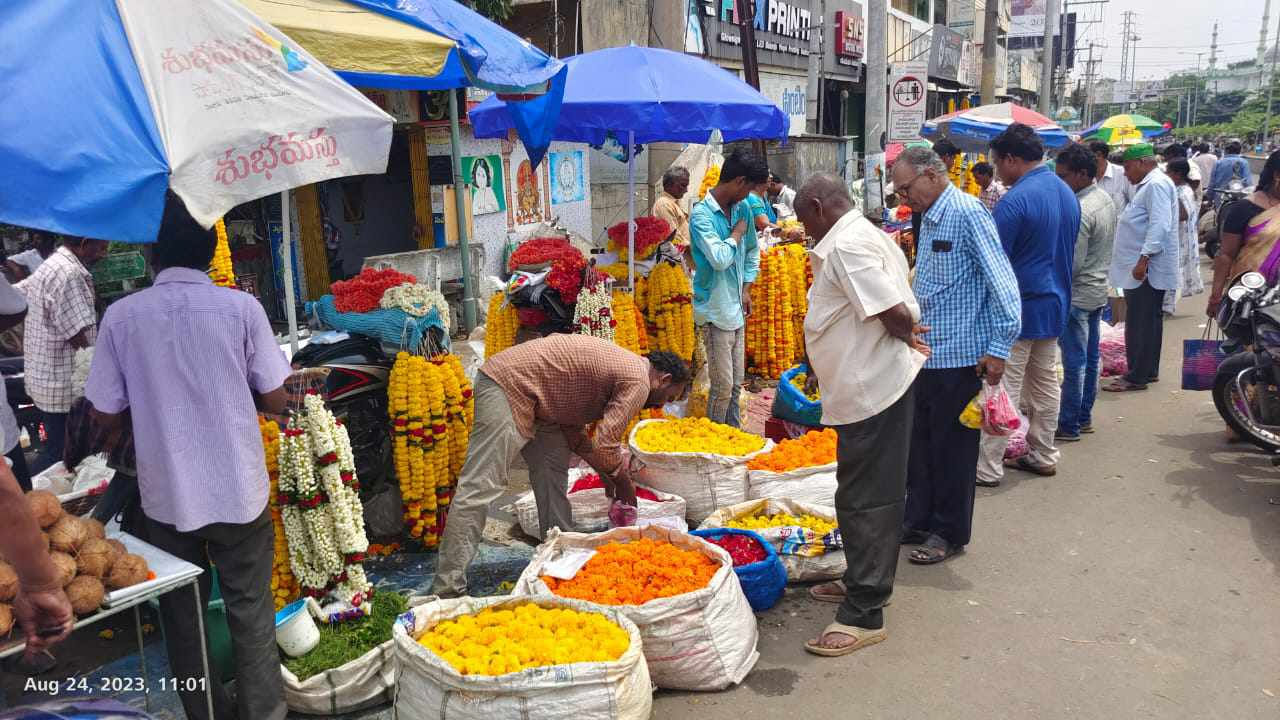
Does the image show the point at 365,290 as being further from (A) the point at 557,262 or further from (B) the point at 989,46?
(B) the point at 989,46

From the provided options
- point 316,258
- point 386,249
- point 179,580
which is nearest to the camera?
point 179,580

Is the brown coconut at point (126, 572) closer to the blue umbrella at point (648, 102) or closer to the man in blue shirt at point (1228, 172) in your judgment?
the blue umbrella at point (648, 102)

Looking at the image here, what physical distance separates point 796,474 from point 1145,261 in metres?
4.98

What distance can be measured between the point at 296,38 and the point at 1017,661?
430 cm

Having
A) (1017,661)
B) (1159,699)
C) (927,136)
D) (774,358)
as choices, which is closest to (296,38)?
(1017,661)

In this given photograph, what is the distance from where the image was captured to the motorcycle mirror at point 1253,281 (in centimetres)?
647

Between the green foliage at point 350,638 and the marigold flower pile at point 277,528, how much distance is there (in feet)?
1.27

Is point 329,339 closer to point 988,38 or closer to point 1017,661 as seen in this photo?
point 1017,661

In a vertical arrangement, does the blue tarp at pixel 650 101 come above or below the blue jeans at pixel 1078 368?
above

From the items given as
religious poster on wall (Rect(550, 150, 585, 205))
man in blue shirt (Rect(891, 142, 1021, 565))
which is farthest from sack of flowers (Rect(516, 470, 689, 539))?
religious poster on wall (Rect(550, 150, 585, 205))

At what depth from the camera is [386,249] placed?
12172mm

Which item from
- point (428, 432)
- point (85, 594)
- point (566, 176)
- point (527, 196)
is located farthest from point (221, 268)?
point (566, 176)

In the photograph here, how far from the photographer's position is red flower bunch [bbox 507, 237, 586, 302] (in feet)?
20.7

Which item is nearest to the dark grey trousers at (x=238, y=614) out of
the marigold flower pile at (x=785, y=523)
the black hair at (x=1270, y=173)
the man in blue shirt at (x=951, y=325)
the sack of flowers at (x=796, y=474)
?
the marigold flower pile at (x=785, y=523)
